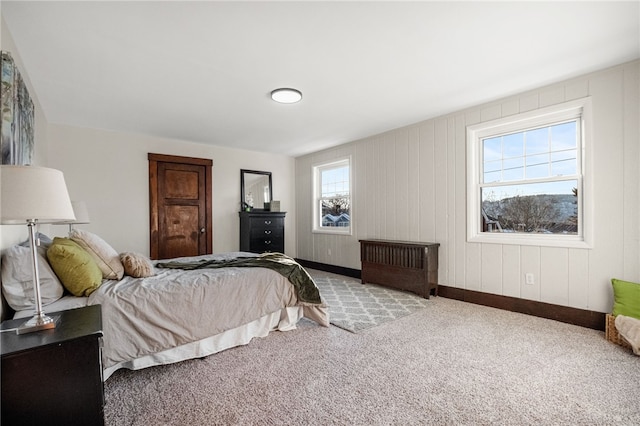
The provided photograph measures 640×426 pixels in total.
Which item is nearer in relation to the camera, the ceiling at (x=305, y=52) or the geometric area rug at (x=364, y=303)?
the ceiling at (x=305, y=52)

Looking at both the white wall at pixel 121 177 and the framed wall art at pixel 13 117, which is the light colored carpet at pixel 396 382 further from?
the white wall at pixel 121 177

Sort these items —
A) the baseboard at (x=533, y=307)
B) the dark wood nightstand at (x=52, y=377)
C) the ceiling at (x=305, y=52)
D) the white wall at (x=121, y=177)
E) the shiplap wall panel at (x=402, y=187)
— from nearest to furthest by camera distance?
the dark wood nightstand at (x=52, y=377)
the ceiling at (x=305, y=52)
the baseboard at (x=533, y=307)
the white wall at (x=121, y=177)
the shiplap wall panel at (x=402, y=187)

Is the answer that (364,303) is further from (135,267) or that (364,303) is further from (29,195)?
(29,195)

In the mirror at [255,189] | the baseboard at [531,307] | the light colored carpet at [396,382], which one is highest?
the mirror at [255,189]

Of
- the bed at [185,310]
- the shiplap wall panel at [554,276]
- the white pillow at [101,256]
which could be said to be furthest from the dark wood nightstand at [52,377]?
the shiplap wall panel at [554,276]

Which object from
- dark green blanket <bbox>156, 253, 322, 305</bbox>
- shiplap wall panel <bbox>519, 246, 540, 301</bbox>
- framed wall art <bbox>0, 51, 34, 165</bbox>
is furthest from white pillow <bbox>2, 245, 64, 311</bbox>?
shiplap wall panel <bbox>519, 246, 540, 301</bbox>

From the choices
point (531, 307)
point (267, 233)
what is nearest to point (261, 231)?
point (267, 233)

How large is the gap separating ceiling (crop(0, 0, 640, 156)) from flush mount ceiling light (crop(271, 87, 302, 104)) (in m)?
0.08

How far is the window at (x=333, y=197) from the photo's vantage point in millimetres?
5387

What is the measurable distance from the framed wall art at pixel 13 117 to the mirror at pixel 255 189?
3379 mm

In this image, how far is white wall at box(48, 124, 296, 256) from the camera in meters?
4.12

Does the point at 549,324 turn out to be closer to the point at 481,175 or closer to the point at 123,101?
the point at 481,175

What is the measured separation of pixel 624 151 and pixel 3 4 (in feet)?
15.1

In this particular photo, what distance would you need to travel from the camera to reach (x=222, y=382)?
6.31 ft
